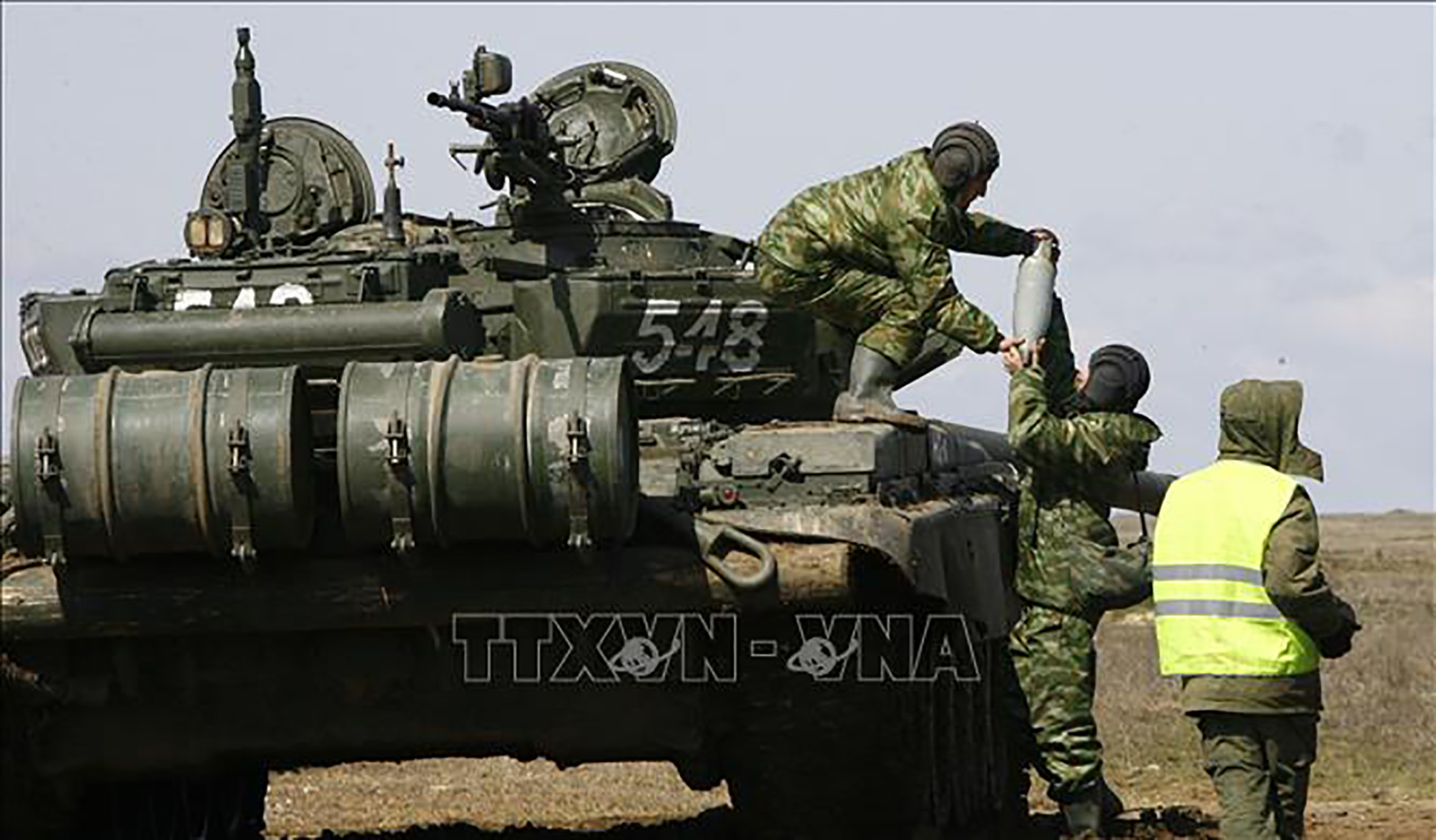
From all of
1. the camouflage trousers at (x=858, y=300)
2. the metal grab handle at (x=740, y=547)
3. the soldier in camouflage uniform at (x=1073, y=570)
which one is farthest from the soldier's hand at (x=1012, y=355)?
the metal grab handle at (x=740, y=547)

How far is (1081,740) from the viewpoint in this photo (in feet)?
39.6

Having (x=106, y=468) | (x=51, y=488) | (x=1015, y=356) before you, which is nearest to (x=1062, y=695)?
(x=1015, y=356)

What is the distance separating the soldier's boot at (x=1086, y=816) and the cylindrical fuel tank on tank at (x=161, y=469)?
382cm

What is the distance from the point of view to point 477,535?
9.69 meters

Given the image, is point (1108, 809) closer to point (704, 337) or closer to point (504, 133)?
point (704, 337)

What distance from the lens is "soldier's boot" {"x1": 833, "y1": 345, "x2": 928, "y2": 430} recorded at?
11.3 metres

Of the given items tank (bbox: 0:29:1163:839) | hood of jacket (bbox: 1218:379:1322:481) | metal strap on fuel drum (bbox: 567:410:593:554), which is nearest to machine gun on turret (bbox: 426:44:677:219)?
Answer: tank (bbox: 0:29:1163:839)

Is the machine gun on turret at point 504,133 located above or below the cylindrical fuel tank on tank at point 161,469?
above

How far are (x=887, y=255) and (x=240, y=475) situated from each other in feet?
10.3

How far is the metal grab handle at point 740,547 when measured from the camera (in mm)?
9922

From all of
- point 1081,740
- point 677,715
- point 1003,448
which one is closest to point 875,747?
point 677,715

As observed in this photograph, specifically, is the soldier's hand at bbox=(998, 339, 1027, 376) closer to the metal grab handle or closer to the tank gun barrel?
the tank gun barrel

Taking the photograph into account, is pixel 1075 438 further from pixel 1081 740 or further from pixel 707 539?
pixel 707 539

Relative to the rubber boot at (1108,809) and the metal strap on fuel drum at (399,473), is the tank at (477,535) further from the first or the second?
the rubber boot at (1108,809)
